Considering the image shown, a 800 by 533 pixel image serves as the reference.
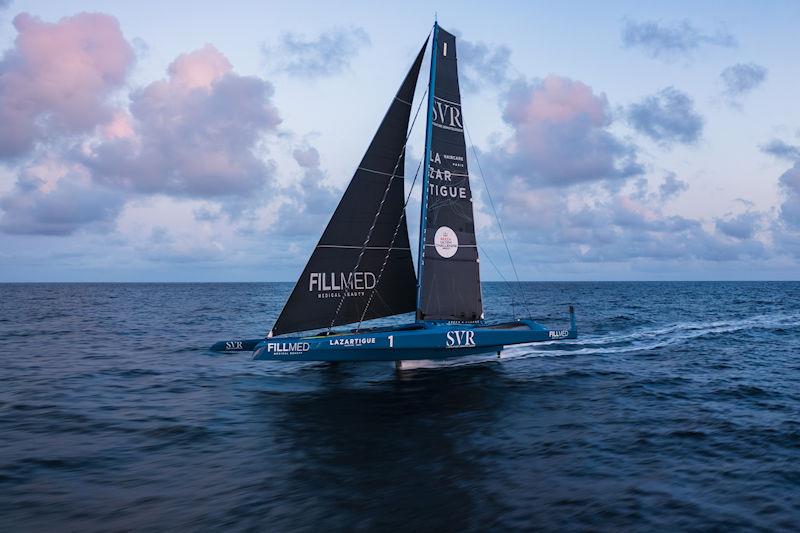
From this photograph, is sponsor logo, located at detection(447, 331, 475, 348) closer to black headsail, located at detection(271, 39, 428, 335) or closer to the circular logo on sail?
black headsail, located at detection(271, 39, 428, 335)

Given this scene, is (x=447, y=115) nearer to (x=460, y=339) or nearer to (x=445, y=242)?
(x=445, y=242)

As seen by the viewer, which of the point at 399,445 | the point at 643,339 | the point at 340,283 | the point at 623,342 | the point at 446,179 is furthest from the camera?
the point at 643,339

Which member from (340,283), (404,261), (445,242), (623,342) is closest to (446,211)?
(445,242)

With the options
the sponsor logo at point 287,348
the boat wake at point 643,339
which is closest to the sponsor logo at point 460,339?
the sponsor logo at point 287,348

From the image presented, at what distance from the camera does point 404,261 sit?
16.0 metres

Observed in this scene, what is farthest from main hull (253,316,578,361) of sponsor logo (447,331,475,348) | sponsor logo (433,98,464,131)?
sponsor logo (433,98,464,131)

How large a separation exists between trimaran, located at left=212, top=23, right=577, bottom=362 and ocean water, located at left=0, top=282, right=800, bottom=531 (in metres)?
1.58

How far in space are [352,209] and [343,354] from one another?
13.5 feet

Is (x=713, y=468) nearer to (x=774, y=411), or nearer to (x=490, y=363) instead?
(x=774, y=411)

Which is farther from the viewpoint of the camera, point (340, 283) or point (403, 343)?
point (340, 283)

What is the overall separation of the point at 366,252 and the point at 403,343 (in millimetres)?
3049

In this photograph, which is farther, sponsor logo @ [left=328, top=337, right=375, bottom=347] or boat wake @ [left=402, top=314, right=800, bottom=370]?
boat wake @ [left=402, top=314, right=800, bottom=370]

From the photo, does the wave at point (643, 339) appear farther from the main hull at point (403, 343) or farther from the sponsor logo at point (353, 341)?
the sponsor logo at point (353, 341)

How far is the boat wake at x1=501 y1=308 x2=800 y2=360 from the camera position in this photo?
22047 mm
